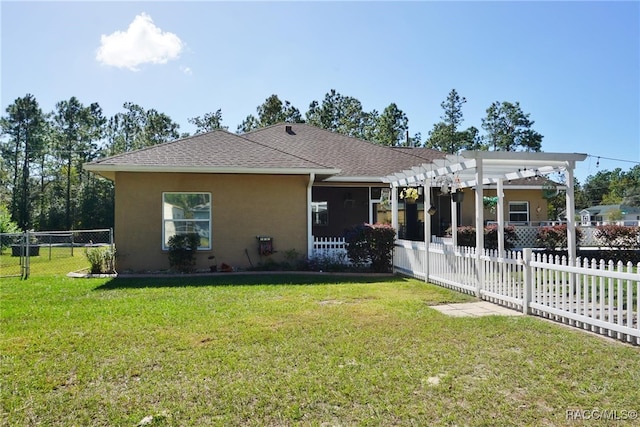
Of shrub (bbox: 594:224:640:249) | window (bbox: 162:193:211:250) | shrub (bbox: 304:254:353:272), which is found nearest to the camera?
shrub (bbox: 304:254:353:272)

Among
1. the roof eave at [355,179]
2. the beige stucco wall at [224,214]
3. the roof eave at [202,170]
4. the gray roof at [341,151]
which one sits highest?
the gray roof at [341,151]

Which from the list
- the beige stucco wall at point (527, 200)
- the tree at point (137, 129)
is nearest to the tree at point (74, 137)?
the tree at point (137, 129)

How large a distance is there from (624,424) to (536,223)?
60.7 feet

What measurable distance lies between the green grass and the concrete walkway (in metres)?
0.31

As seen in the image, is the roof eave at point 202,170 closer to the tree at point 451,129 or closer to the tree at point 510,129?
the tree at point 451,129

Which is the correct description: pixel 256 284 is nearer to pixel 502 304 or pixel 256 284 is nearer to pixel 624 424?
pixel 502 304

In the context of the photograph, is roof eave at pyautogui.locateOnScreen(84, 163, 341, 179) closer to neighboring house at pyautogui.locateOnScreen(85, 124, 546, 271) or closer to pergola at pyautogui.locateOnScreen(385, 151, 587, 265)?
neighboring house at pyautogui.locateOnScreen(85, 124, 546, 271)

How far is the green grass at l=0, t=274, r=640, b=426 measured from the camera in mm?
3158

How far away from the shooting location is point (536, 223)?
19594 mm

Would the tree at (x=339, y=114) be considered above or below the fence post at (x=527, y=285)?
above

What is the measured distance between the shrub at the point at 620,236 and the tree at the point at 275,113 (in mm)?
28655

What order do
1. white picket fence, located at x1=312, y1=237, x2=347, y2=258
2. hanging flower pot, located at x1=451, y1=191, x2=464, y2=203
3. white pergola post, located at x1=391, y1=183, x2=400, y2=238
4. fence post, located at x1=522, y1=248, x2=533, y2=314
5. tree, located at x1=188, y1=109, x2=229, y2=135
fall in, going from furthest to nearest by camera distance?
1. tree, located at x1=188, y1=109, x2=229, y2=135
2. white pergola post, located at x1=391, y1=183, x2=400, y2=238
3. white picket fence, located at x1=312, y1=237, x2=347, y2=258
4. hanging flower pot, located at x1=451, y1=191, x2=464, y2=203
5. fence post, located at x1=522, y1=248, x2=533, y2=314

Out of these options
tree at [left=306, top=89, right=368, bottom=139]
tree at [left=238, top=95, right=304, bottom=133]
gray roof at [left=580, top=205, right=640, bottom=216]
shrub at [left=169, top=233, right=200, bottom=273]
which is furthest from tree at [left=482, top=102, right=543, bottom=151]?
shrub at [left=169, top=233, right=200, bottom=273]

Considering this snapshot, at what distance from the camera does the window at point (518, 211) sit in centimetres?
1988
